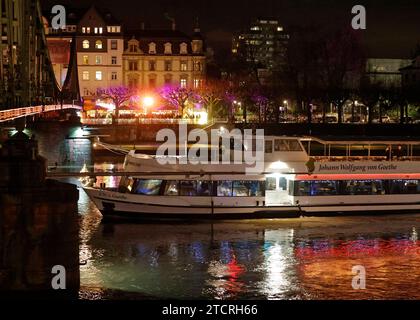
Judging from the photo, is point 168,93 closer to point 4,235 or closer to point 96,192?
point 96,192

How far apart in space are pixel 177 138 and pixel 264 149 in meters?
39.8

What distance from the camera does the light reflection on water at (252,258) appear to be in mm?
20172

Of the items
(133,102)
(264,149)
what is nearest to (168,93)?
(133,102)

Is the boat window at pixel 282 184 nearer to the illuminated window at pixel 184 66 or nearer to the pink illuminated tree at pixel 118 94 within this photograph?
the pink illuminated tree at pixel 118 94

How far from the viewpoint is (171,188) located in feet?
100.0

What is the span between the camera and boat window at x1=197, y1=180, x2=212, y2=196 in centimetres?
3064

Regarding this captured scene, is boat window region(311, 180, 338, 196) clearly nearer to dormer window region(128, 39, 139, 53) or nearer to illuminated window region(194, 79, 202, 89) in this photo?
illuminated window region(194, 79, 202, 89)

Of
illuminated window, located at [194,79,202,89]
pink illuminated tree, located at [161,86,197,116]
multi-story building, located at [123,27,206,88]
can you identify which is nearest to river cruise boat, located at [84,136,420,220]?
pink illuminated tree, located at [161,86,197,116]

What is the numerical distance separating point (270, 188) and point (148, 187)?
5077 mm

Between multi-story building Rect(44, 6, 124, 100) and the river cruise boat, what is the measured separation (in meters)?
75.6

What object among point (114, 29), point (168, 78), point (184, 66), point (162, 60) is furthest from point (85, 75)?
point (184, 66)

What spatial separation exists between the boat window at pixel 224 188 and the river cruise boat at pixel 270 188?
0.13 ft

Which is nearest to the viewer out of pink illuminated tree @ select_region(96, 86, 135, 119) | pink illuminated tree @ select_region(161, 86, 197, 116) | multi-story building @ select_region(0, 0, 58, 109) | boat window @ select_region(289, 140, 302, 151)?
boat window @ select_region(289, 140, 302, 151)

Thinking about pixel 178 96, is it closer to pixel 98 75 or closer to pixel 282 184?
pixel 98 75
